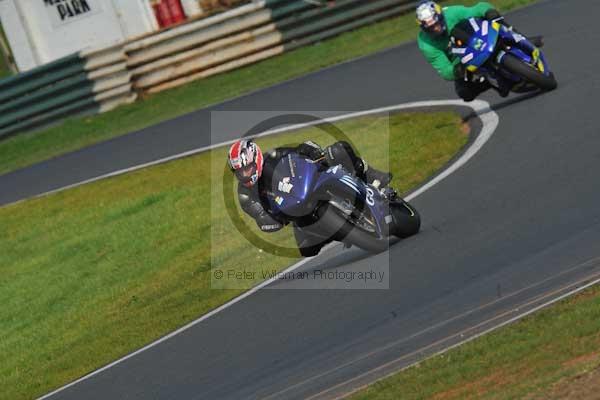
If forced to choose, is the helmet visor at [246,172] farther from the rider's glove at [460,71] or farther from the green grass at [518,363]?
the rider's glove at [460,71]

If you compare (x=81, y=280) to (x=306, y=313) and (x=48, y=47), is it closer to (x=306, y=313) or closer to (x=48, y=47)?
(x=306, y=313)

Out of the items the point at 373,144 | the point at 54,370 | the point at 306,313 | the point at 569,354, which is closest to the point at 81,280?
the point at 54,370

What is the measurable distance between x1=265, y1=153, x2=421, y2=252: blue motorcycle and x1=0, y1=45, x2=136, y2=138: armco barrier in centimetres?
1282

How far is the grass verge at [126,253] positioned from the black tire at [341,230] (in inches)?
60.2

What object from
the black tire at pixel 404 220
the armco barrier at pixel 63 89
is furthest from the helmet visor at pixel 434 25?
the armco barrier at pixel 63 89

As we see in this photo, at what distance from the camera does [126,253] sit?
14.0 m

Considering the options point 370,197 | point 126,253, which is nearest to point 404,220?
point 370,197

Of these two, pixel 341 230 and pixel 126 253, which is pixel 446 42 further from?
pixel 341 230

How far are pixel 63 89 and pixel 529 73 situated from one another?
11323 millimetres

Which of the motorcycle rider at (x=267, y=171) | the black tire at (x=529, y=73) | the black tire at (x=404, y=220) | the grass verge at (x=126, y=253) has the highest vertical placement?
the motorcycle rider at (x=267, y=171)

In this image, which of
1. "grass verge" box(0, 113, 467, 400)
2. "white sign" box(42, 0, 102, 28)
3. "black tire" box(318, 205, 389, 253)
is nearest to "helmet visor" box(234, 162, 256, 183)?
"black tire" box(318, 205, 389, 253)

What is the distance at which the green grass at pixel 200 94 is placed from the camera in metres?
20.8

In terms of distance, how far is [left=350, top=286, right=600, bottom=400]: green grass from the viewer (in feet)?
20.2

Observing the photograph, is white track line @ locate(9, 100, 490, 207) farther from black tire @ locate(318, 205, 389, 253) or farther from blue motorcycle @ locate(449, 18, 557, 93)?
black tire @ locate(318, 205, 389, 253)
